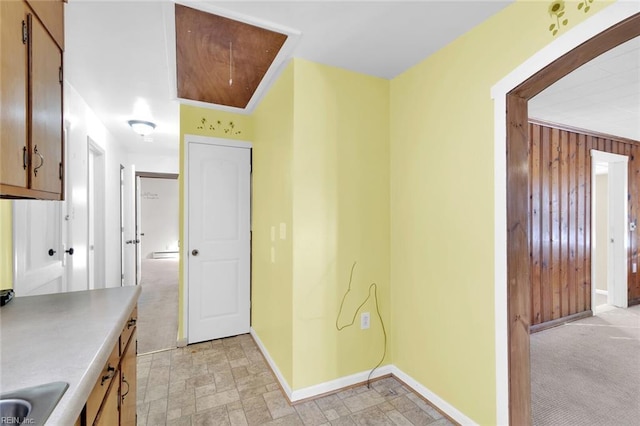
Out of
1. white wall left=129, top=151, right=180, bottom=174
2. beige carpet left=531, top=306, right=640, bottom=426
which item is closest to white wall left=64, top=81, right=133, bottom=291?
white wall left=129, top=151, right=180, bottom=174

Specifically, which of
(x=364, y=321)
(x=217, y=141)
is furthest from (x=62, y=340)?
(x=217, y=141)

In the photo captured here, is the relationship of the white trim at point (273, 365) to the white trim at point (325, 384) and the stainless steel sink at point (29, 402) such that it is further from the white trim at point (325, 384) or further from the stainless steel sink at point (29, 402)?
the stainless steel sink at point (29, 402)

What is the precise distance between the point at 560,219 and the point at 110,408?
4611 mm

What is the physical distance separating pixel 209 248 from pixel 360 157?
1.89m

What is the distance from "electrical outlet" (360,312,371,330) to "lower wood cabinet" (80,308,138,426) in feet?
5.09

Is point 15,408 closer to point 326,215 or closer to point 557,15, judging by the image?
point 326,215

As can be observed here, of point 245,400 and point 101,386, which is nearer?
point 101,386

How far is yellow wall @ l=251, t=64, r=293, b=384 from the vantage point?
88.4 inches

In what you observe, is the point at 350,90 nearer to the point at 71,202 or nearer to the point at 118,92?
the point at 118,92

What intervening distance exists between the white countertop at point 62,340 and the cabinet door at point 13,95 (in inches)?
22.1

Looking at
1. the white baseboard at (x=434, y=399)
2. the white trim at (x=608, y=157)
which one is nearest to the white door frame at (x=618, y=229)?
the white trim at (x=608, y=157)

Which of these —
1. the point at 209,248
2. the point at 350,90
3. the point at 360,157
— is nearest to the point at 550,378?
the point at 360,157

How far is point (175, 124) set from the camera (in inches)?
151

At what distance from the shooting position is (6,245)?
1.69 metres
